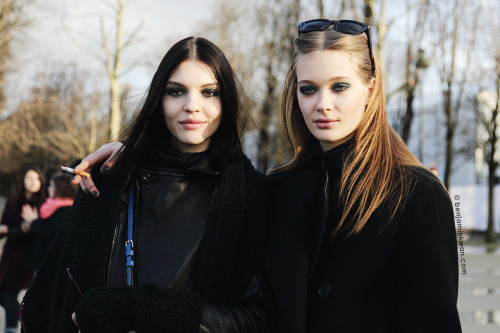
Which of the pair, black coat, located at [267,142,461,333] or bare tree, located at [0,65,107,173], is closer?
black coat, located at [267,142,461,333]

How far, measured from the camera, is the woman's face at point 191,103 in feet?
7.75

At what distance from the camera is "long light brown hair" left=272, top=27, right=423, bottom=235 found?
1.93m

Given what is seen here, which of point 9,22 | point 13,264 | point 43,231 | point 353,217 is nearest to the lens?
point 353,217

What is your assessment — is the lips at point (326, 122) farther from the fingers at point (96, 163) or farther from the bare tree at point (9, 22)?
the bare tree at point (9, 22)

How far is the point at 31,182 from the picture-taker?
7.18m

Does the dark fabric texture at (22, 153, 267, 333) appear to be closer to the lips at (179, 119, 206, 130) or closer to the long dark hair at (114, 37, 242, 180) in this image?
the long dark hair at (114, 37, 242, 180)

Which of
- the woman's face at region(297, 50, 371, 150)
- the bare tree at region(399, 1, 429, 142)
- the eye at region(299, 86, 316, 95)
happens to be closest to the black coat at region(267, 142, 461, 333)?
the woman's face at region(297, 50, 371, 150)

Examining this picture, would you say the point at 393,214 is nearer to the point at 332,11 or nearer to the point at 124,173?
the point at 124,173

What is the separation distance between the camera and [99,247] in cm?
218

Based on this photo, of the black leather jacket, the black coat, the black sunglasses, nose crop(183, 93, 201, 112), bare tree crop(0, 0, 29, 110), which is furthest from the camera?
bare tree crop(0, 0, 29, 110)

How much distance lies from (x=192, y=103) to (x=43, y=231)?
4.32 meters

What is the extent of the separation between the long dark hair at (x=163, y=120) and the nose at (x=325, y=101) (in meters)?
0.53

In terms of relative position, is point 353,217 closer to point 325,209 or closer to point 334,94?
point 325,209

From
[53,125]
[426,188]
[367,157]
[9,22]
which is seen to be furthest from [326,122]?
[53,125]
